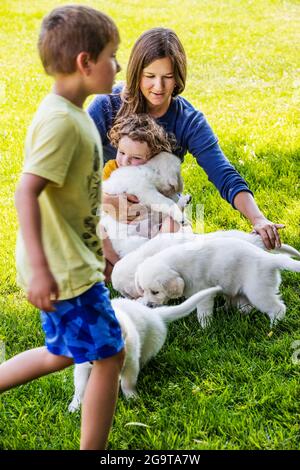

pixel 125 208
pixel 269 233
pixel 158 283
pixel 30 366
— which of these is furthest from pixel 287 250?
pixel 30 366

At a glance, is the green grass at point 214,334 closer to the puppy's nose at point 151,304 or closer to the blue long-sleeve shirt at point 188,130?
the puppy's nose at point 151,304

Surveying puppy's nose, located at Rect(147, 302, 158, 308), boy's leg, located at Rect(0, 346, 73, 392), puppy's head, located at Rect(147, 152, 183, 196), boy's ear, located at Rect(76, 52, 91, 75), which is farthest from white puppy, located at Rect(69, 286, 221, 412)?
boy's ear, located at Rect(76, 52, 91, 75)

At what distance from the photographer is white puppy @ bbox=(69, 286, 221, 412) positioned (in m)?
2.83

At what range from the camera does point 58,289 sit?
2.09 metres

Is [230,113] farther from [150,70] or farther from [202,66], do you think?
[150,70]

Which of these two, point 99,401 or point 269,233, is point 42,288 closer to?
point 99,401

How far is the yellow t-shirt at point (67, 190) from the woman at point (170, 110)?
62.5 inches

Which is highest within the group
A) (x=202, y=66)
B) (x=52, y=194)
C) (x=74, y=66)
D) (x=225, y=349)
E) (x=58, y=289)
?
(x=74, y=66)

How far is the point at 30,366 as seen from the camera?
8.04 ft

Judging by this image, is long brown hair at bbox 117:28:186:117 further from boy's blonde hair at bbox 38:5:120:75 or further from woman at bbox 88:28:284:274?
boy's blonde hair at bbox 38:5:120:75

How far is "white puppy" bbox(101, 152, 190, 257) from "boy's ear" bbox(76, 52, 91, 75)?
6.21 feet

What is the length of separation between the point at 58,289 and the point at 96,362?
0.33m

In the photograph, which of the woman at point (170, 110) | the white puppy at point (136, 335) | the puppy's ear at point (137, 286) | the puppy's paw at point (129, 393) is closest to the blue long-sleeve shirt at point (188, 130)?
the woman at point (170, 110)
